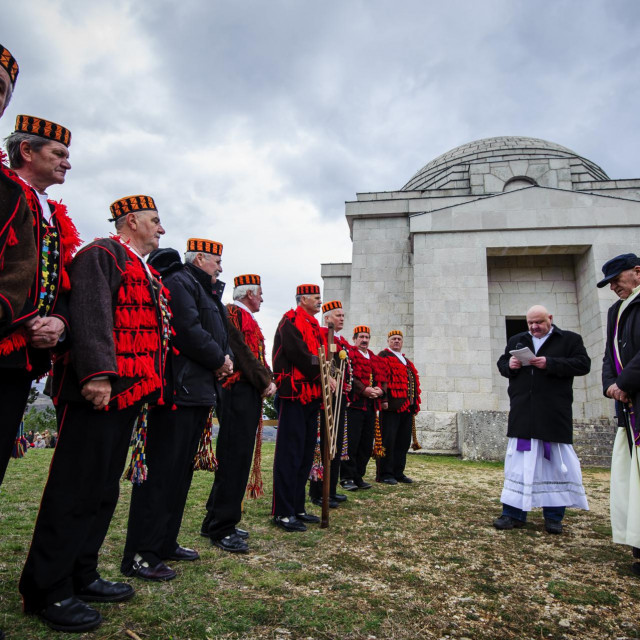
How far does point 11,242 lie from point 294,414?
2707 millimetres

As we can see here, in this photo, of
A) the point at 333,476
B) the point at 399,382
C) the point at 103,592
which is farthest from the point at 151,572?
the point at 399,382

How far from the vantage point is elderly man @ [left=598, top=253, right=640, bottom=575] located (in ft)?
10.5

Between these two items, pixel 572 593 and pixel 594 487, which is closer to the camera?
pixel 572 593

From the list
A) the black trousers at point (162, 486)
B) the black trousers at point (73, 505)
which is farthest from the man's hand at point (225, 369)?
the black trousers at point (73, 505)

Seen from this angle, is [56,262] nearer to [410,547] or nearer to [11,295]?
[11,295]

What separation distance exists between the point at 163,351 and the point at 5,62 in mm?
1434

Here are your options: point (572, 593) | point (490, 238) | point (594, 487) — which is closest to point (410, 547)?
A: point (572, 593)

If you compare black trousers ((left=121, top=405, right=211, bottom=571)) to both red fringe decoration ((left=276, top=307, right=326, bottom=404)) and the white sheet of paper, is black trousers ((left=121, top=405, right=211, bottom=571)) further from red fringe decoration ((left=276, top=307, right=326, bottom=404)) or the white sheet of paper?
the white sheet of paper

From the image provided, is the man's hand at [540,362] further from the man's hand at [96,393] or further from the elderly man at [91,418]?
the man's hand at [96,393]

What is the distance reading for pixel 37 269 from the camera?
1.93 meters

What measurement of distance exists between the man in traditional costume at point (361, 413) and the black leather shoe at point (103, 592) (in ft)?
12.1

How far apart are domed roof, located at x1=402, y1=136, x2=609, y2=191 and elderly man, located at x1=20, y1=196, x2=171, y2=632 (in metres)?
17.4

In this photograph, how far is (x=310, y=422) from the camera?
4.23 meters

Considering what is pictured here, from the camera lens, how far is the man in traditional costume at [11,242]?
66.1 inches
